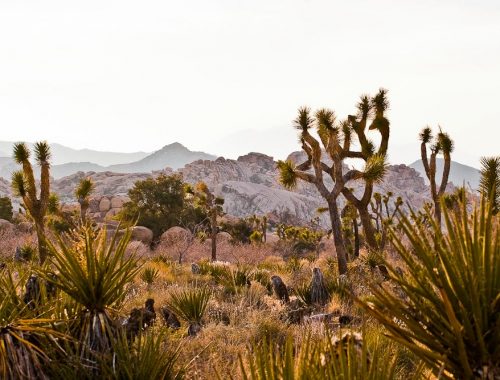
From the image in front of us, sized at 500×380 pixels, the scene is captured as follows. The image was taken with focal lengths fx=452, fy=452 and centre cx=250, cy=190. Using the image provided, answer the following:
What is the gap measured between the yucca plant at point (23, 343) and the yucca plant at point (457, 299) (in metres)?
2.85

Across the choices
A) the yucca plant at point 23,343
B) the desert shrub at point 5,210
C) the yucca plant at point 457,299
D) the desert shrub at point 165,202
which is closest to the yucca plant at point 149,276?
the yucca plant at point 23,343

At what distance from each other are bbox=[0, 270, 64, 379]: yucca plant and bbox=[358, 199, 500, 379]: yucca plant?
2851mm

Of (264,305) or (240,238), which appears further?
(240,238)

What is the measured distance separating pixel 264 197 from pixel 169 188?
5292 cm

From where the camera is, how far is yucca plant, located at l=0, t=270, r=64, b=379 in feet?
11.4

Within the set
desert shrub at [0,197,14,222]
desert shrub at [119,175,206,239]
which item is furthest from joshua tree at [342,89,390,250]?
desert shrub at [0,197,14,222]

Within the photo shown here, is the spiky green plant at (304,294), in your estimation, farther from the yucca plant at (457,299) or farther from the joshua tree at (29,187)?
the joshua tree at (29,187)

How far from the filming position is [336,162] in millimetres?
18188

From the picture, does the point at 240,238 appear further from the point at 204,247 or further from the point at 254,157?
the point at 254,157

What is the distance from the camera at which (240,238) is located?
47375 millimetres

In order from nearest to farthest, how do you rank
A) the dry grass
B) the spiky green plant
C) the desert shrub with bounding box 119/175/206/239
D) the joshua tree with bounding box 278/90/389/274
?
the dry grass < the spiky green plant < the joshua tree with bounding box 278/90/389/274 < the desert shrub with bounding box 119/175/206/239

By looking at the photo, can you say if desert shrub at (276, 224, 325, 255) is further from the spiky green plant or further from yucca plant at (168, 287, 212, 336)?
yucca plant at (168, 287, 212, 336)

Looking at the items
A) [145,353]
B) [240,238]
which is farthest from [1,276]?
[240,238]

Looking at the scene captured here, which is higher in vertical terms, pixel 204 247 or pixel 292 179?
pixel 292 179
